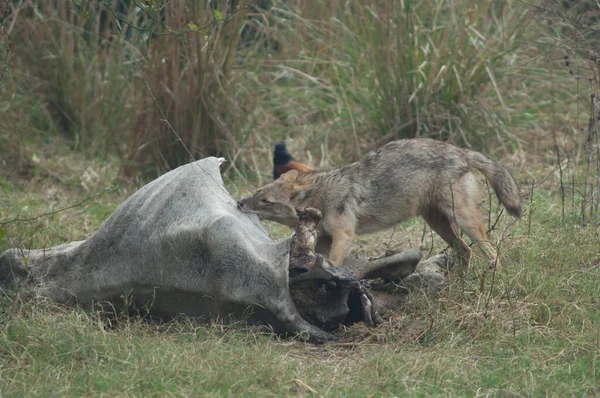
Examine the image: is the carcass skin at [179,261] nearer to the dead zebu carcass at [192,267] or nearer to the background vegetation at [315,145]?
the dead zebu carcass at [192,267]

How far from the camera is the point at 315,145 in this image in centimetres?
1068

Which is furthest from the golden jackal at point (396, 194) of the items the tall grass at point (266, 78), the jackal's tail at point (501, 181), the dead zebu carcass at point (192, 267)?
the tall grass at point (266, 78)

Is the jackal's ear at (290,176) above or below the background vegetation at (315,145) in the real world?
above

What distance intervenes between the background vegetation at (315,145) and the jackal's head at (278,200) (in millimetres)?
662

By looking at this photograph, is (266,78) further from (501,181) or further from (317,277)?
(317,277)

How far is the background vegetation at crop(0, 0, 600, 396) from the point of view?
15.6ft

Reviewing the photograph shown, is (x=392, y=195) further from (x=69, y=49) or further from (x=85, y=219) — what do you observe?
(x=69, y=49)

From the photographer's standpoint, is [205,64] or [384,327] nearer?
[384,327]

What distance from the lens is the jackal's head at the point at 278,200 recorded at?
625 centimetres

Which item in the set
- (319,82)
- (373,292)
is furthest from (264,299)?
(319,82)

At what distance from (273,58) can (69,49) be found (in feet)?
8.38

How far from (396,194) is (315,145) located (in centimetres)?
429

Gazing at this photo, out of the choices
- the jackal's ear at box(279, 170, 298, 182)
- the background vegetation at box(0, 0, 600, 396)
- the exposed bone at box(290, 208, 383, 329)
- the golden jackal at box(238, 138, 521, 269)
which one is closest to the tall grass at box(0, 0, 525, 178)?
the background vegetation at box(0, 0, 600, 396)

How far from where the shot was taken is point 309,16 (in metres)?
12.3
